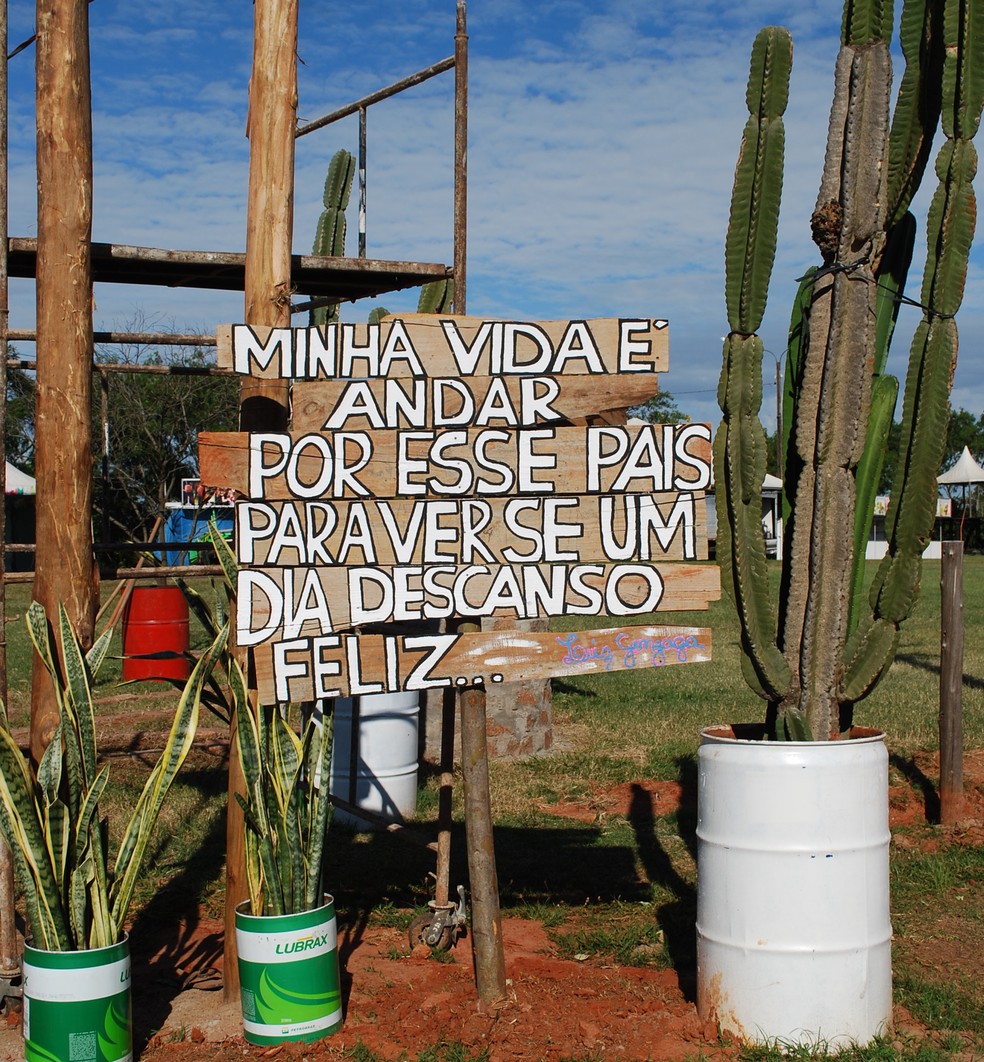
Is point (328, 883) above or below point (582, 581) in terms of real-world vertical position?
below

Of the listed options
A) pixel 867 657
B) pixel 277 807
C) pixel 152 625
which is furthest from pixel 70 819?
pixel 152 625

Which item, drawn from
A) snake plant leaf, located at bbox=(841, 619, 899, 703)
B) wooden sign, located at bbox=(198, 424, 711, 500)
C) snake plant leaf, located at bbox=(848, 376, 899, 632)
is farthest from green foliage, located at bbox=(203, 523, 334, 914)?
snake plant leaf, located at bbox=(848, 376, 899, 632)

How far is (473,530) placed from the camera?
4.71 meters

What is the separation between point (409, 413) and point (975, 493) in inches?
2067

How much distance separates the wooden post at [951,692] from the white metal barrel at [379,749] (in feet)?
10.8

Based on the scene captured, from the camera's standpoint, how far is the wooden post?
7.30 m

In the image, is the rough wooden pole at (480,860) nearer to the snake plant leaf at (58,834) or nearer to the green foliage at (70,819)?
the green foliage at (70,819)

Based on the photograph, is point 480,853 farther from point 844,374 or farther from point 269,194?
point 269,194

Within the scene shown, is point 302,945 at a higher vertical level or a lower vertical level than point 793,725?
lower

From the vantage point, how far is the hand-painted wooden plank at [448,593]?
4.54 m

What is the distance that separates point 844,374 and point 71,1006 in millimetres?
3786

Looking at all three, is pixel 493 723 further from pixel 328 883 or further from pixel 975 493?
pixel 975 493

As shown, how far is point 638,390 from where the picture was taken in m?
4.94

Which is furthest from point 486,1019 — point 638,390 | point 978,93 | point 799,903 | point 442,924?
point 978,93
